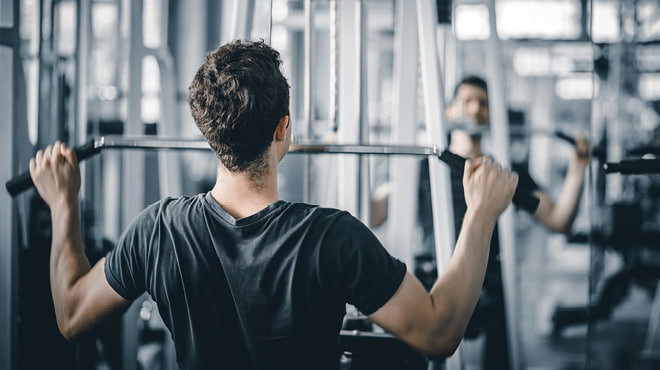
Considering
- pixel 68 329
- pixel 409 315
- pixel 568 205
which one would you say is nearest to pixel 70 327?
pixel 68 329

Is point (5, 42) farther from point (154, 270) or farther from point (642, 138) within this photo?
point (642, 138)

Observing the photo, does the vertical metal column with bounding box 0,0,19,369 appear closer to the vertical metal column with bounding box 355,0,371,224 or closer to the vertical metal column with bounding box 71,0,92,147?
the vertical metal column with bounding box 71,0,92,147

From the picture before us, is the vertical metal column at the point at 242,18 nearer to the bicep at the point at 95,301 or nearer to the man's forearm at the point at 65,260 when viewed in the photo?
the man's forearm at the point at 65,260

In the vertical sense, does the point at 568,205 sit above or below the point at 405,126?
below

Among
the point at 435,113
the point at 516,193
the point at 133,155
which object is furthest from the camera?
the point at 133,155

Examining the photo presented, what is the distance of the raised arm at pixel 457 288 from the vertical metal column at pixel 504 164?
101 cm

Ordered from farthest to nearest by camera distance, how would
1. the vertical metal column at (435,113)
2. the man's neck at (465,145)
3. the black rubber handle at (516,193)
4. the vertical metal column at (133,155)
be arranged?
1. the man's neck at (465,145)
2. the vertical metal column at (133,155)
3. the vertical metal column at (435,113)
4. the black rubber handle at (516,193)

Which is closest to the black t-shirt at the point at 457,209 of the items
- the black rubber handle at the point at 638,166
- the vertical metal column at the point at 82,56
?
the black rubber handle at the point at 638,166

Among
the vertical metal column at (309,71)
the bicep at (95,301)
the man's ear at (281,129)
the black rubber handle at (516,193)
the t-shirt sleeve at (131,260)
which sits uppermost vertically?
the vertical metal column at (309,71)

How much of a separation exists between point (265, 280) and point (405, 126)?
2.80ft

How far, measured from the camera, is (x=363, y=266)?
100 centimetres

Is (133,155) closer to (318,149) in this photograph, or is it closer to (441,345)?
(318,149)

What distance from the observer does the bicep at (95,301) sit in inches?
44.7

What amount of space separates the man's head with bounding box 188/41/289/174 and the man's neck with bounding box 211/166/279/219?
4 centimetres
